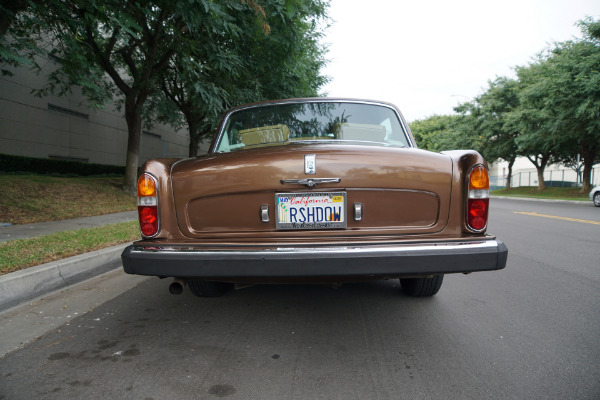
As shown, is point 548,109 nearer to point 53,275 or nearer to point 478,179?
point 478,179

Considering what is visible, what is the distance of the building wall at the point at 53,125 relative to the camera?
1344cm

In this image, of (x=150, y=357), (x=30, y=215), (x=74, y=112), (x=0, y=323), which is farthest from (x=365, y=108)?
(x=74, y=112)

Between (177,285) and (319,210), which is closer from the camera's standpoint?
(319,210)

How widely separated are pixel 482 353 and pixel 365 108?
2.06 metres

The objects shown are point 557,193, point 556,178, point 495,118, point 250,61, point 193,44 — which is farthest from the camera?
point 556,178

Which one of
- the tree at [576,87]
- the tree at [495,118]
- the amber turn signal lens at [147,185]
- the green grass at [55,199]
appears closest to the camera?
the amber turn signal lens at [147,185]

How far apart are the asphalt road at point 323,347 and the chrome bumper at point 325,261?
524 mm

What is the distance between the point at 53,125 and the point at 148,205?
15890mm

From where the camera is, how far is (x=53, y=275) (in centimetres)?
382

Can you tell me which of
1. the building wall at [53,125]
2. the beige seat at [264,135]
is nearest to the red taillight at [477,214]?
the beige seat at [264,135]

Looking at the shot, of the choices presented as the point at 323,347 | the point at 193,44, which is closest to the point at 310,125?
the point at 323,347

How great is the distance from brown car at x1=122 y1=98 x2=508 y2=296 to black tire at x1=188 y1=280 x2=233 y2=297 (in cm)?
70

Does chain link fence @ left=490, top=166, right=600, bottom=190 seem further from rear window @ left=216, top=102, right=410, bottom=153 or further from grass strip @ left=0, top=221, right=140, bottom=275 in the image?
grass strip @ left=0, top=221, right=140, bottom=275

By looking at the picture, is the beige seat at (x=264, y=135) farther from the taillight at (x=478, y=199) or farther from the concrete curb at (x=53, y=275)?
the concrete curb at (x=53, y=275)
